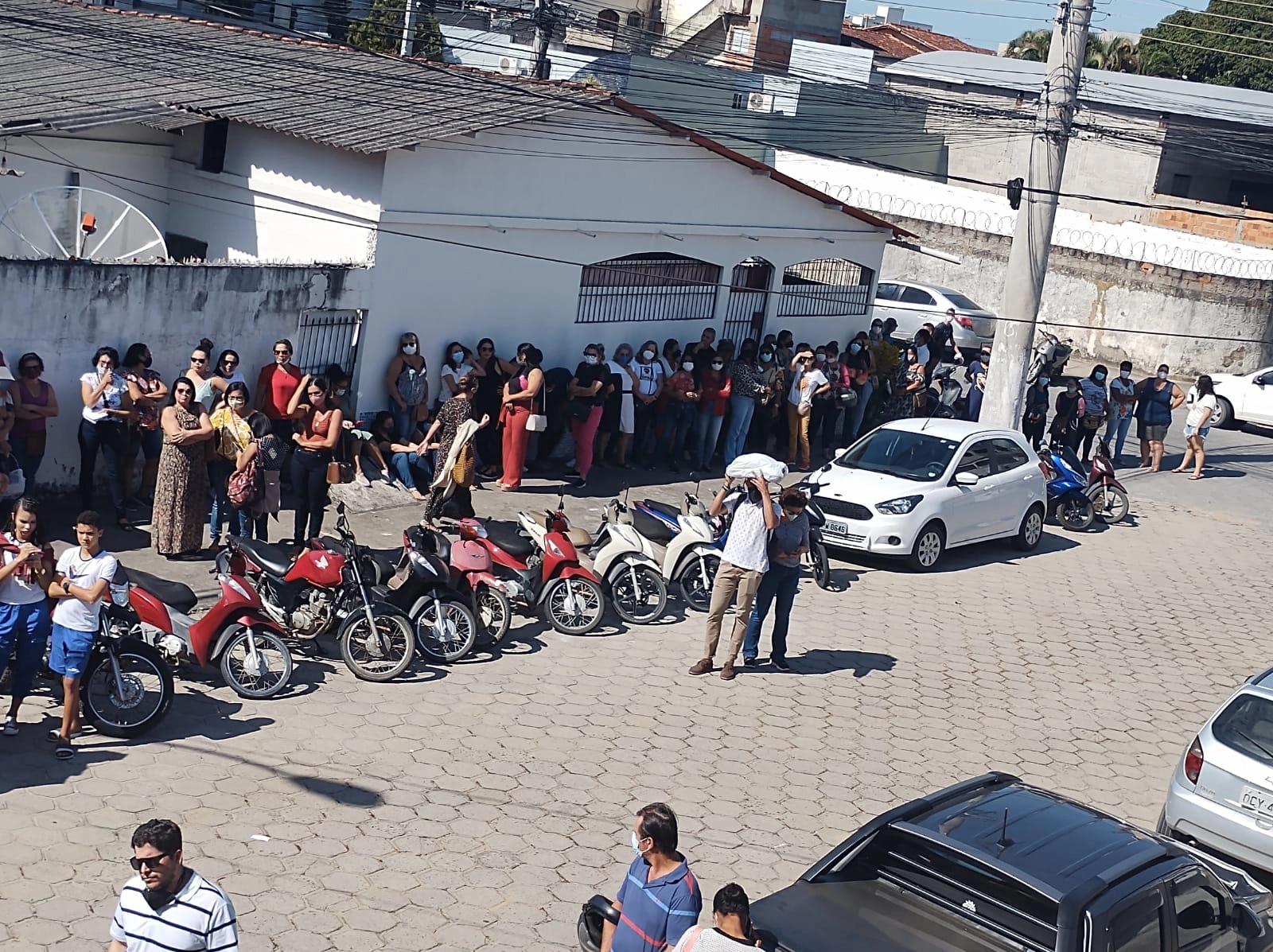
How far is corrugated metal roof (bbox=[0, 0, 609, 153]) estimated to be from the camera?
16047mm

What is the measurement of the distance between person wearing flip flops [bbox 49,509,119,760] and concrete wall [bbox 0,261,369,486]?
477cm

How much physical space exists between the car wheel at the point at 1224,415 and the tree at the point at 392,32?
72.1 feet

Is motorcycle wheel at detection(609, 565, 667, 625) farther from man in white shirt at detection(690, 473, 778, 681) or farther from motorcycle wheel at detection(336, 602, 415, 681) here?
motorcycle wheel at detection(336, 602, 415, 681)

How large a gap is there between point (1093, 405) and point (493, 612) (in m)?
12.1

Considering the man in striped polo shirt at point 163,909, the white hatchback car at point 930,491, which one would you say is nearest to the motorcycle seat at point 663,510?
the white hatchback car at point 930,491

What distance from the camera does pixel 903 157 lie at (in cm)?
4322

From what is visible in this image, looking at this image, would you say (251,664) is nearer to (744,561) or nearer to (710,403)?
(744,561)

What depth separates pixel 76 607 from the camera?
883 centimetres

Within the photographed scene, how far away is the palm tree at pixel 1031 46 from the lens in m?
56.9

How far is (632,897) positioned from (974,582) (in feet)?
33.9

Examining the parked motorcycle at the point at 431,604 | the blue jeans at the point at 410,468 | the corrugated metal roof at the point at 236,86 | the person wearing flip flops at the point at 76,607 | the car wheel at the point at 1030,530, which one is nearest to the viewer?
the person wearing flip flops at the point at 76,607

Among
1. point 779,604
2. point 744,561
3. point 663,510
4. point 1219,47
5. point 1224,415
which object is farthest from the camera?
point 1219,47

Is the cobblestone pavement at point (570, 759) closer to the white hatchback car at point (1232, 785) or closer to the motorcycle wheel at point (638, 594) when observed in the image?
the motorcycle wheel at point (638, 594)

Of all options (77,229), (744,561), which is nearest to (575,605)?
(744,561)
